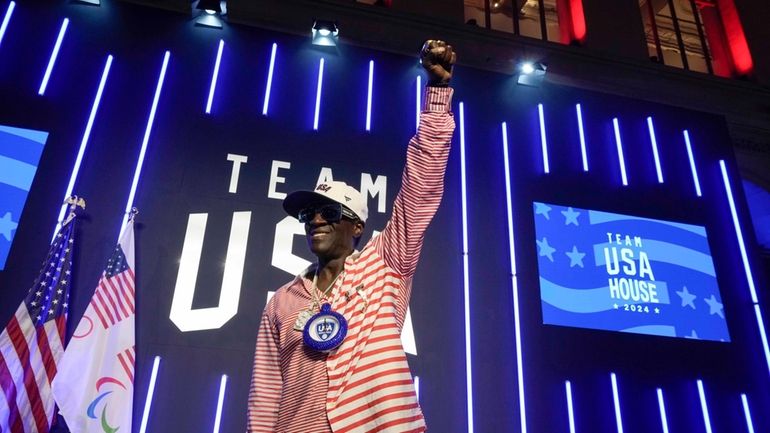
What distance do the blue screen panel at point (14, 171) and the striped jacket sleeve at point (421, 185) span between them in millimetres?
2979

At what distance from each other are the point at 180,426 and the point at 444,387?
153cm

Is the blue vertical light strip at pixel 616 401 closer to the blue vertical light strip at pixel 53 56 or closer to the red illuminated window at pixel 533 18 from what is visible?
the red illuminated window at pixel 533 18

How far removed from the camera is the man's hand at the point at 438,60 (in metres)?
1.51

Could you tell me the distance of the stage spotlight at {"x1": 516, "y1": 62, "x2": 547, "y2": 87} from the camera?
506 cm

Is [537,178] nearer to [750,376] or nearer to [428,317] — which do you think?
[428,317]

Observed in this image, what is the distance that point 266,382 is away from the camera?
169cm

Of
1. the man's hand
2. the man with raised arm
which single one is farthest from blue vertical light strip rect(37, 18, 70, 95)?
the man's hand

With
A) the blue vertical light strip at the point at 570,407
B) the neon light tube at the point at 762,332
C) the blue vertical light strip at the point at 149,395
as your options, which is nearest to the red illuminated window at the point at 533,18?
the neon light tube at the point at 762,332

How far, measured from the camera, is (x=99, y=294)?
3.40 metres

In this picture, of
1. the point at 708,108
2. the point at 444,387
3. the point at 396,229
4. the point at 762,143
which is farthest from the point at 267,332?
the point at 762,143

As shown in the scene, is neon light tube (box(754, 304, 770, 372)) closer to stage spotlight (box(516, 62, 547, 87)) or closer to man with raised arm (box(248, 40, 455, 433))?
stage spotlight (box(516, 62, 547, 87))

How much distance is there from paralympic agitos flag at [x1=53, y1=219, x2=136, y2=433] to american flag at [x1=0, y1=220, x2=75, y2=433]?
0.33ft

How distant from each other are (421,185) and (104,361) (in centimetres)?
249

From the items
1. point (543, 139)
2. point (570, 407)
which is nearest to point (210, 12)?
point (543, 139)
